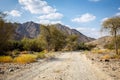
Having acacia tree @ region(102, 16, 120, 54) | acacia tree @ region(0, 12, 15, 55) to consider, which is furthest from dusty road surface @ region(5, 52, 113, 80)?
acacia tree @ region(102, 16, 120, 54)

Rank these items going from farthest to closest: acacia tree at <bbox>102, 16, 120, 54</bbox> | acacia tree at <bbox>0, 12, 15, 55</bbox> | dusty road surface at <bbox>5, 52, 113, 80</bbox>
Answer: acacia tree at <bbox>102, 16, 120, 54</bbox> < acacia tree at <bbox>0, 12, 15, 55</bbox> < dusty road surface at <bbox>5, 52, 113, 80</bbox>

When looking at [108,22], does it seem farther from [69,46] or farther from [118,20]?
[69,46]

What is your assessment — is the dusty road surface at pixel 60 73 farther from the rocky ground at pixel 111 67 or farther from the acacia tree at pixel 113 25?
the acacia tree at pixel 113 25

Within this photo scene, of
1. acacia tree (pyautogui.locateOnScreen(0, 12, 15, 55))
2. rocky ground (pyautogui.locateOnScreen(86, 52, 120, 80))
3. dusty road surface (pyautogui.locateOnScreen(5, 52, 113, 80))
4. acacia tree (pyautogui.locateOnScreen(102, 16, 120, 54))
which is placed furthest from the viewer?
acacia tree (pyautogui.locateOnScreen(102, 16, 120, 54))

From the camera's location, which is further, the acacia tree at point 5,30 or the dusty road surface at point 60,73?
the acacia tree at point 5,30

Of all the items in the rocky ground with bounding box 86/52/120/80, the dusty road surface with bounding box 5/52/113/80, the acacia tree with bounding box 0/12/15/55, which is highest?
the acacia tree with bounding box 0/12/15/55

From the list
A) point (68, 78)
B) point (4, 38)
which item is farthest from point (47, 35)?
point (68, 78)

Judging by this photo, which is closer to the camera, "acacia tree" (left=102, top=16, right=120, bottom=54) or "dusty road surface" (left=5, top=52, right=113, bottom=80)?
"dusty road surface" (left=5, top=52, right=113, bottom=80)

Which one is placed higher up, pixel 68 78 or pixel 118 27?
pixel 118 27

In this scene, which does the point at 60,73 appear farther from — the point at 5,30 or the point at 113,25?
the point at 113,25

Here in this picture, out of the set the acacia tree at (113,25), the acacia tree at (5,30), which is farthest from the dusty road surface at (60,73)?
the acacia tree at (113,25)

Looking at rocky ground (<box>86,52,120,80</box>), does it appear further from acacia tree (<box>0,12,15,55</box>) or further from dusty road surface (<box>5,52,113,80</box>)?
acacia tree (<box>0,12,15,55</box>)

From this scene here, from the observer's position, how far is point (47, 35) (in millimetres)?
67125

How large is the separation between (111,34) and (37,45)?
37.6 m
